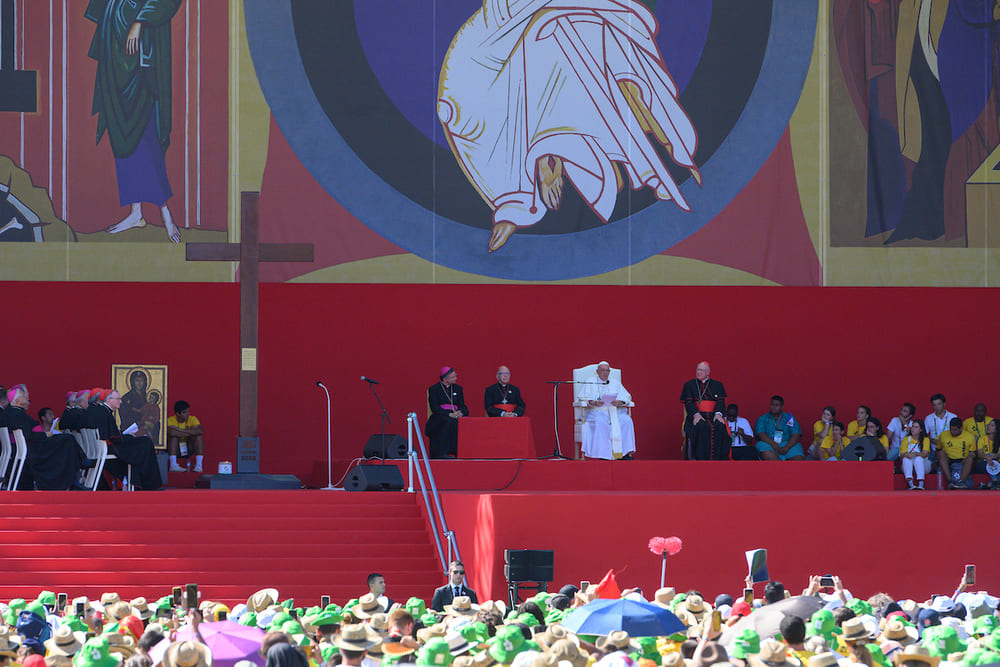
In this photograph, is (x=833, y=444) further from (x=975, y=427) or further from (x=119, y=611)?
(x=119, y=611)

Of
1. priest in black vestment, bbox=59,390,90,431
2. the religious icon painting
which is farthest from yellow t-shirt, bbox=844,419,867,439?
priest in black vestment, bbox=59,390,90,431

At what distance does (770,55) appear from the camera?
51.7ft

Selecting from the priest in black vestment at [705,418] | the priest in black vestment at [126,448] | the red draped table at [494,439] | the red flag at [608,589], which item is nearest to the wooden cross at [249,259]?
the priest in black vestment at [126,448]

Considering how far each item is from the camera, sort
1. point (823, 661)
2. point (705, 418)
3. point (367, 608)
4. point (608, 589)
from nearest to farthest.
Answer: point (823, 661)
point (367, 608)
point (608, 589)
point (705, 418)

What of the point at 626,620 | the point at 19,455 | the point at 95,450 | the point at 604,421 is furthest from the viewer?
the point at 604,421

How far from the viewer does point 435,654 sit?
4.41m

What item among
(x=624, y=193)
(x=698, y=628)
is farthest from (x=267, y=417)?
(x=698, y=628)

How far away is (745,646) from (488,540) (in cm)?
521

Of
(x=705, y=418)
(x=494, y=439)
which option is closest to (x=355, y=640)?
(x=494, y=439)

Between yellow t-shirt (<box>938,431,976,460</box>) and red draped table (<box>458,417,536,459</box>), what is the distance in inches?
202

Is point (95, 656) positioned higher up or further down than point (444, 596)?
higher up

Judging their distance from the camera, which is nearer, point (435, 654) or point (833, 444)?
point (435, 654)

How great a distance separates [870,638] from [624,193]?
10.7m

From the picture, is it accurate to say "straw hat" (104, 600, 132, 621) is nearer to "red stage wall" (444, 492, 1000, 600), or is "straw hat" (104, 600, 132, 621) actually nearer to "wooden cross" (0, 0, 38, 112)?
"red stage wall" (444, 492, 1000, 600)
